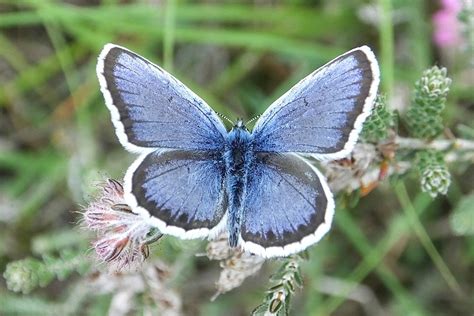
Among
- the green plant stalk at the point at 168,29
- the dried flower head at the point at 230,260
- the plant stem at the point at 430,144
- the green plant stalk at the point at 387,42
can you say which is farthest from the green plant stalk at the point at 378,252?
the green plant stalk at the point at 168,29

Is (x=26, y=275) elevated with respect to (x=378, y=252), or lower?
elevated

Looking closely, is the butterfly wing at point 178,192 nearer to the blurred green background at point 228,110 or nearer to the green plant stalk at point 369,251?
the blurred green background at point 228,110

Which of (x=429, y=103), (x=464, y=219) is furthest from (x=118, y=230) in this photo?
(x=464, y=219)

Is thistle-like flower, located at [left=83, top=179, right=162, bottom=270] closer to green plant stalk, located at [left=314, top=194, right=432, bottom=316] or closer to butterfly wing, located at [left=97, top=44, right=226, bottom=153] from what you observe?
butterfly wing, located at [left=97, top=44, right=226, bottom=153]

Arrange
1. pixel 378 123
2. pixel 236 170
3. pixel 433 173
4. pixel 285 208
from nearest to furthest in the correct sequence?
pixel 285 208
pixel 236 170
pixel 378 123
pixel 433 173

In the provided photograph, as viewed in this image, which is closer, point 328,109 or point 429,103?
point 328,109

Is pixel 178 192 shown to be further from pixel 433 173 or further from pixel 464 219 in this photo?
pixel 464 219
